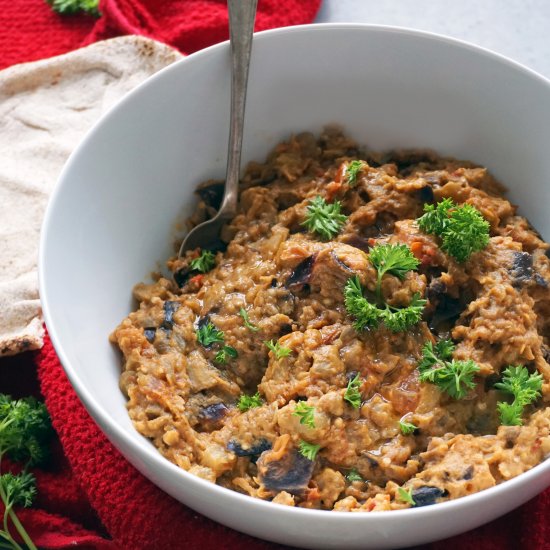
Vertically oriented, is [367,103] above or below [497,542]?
above

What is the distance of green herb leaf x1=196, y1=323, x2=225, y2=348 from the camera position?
10.6 feet

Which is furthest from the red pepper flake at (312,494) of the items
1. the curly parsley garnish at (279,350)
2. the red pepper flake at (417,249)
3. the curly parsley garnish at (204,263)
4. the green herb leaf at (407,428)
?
the curly parsley garnish at (204,263)

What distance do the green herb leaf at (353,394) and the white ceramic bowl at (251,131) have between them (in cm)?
80

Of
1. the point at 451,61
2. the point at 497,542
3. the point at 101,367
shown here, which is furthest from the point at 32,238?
the point at 497,542

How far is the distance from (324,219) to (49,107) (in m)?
1.85

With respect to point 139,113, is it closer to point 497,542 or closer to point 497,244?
point 497,244

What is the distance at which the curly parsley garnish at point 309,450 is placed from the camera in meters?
2.86

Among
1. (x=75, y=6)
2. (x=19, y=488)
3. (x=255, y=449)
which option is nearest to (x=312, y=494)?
(x=255, y=449)

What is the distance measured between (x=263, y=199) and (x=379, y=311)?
2.67ft

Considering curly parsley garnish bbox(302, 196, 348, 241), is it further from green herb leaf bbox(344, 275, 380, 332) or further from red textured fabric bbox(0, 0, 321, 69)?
red textured fabric bbox(0, 0, 321, 69)

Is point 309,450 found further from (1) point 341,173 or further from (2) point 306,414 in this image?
(1) point 341,173

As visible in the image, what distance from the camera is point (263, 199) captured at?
3.62 m

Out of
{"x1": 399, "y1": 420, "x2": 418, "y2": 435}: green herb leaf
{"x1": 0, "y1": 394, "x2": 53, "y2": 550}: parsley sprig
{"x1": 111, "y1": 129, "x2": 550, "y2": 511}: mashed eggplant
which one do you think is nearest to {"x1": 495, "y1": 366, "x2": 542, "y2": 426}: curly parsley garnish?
{"x1": 111, "y1": 129, "x2": 550, "y2": 511}: mashed eggplant

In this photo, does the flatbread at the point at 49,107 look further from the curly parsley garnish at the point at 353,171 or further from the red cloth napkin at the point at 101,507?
the curly parsley garnish at the point at 353,171
